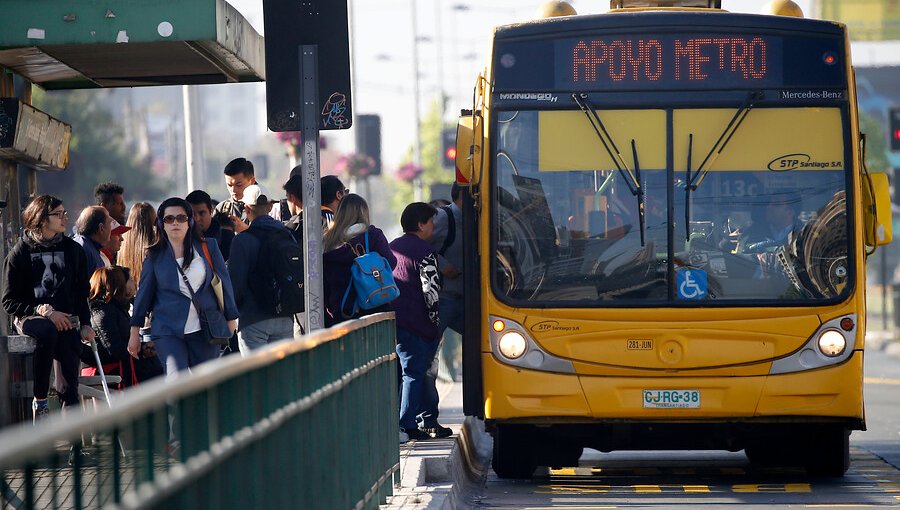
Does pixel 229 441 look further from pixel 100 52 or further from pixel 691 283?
pixel 100 52

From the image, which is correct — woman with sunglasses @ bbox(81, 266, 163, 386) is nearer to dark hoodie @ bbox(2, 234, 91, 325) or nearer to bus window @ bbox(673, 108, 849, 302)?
dark hoodie @ bbox(2, 234, 91, 325)

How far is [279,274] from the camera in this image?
1038cm

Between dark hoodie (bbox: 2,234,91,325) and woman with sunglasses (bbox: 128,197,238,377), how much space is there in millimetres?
504

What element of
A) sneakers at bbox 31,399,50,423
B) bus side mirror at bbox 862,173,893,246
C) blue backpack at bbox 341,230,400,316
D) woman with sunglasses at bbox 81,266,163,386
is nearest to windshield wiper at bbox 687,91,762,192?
bus side mirror at bbox 862,173,893,246

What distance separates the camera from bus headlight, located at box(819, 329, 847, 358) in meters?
9.73

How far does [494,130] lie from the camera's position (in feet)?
32.3

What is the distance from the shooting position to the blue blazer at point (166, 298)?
956cm

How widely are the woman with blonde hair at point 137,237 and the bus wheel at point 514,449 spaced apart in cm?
253

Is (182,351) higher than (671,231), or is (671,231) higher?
(671,231)

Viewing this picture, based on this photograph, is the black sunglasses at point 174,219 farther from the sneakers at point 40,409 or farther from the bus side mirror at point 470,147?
the bus side mirror at point 470,147

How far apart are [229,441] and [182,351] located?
18.8 ft

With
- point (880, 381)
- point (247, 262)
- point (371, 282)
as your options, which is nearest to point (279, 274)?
point (247, 262)

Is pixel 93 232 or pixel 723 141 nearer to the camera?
pixel 723 141

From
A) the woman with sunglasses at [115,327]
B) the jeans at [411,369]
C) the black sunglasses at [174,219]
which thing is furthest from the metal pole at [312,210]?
the woman with sunglasses at [115,327]
